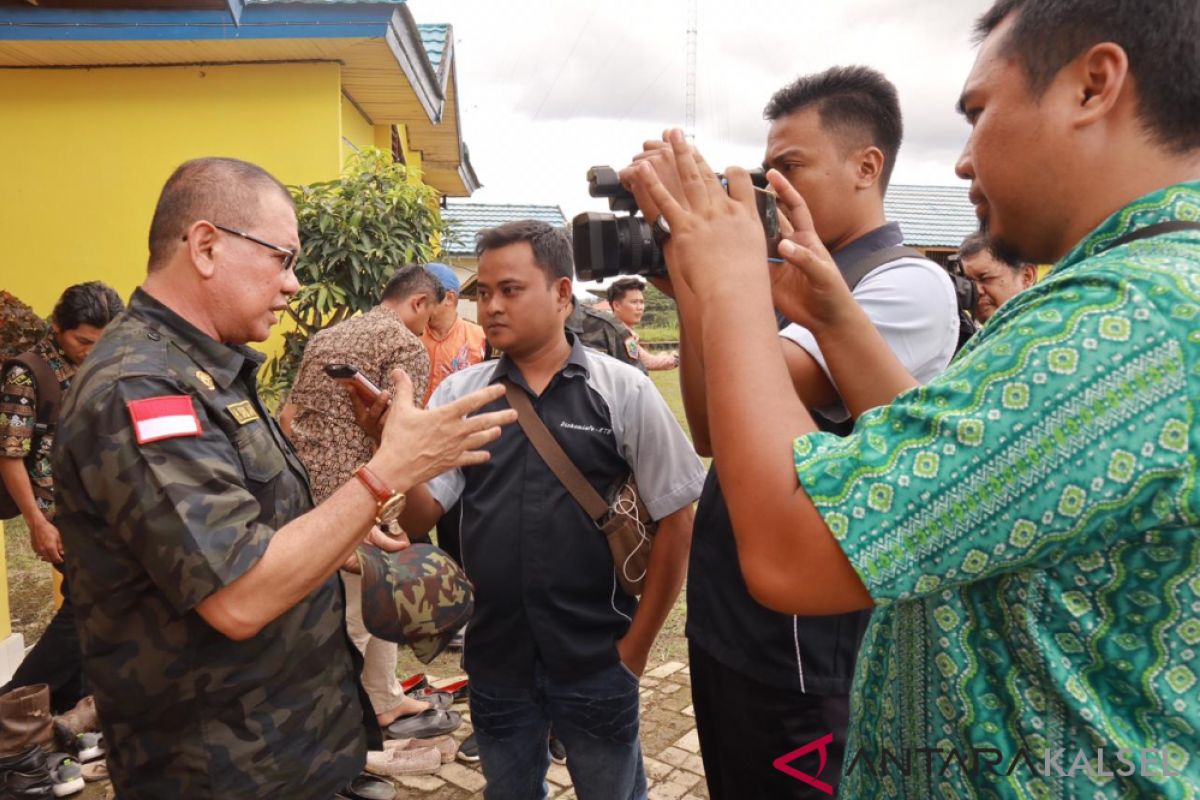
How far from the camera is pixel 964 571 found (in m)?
0.87

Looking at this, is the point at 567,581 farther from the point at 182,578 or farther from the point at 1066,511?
the point at 1066,511

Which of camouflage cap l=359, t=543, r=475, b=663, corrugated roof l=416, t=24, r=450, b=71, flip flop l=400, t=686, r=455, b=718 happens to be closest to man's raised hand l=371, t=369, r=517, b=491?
camouflage cap l=359, t=543, r=475, b=663

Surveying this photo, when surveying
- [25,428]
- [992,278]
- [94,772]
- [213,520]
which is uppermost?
[992,278]

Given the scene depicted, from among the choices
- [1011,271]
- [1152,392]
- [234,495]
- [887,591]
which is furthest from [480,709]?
[1011,271]

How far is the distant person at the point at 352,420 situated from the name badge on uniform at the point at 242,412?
1985 millimetres

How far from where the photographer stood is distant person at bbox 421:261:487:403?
5.87 meters

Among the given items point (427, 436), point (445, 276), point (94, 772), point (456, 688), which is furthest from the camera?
point (445, 276)

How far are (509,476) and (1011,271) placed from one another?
2944mm

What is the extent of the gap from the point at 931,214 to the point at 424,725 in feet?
57.8

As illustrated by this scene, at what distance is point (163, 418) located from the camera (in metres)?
1.63

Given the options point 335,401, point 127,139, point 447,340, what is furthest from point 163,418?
point 127,139

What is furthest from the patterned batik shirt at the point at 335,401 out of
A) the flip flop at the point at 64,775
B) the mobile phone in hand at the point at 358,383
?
the mobile phone in hand at the point at 358,383

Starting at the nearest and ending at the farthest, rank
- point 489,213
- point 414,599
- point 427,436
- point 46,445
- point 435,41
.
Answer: point 427,436
point 414,599
point 46,445
point 435,41
point 489,213

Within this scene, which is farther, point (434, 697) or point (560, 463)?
point (434, 697)
